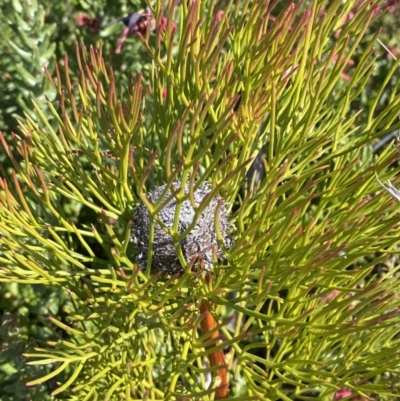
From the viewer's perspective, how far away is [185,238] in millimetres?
1009

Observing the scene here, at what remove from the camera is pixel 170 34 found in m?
0.92

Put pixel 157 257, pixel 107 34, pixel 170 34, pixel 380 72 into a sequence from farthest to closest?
pixel 380 72
pixel 107 34
pixel 157 257
pixel 170 34

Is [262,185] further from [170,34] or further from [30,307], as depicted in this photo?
[30,307]

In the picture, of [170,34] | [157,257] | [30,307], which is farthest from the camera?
[30,307]

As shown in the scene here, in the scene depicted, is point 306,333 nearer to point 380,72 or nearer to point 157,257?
point 157,257

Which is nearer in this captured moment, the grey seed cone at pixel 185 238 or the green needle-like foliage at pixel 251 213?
the green needle-like foliage at pixel 251 213

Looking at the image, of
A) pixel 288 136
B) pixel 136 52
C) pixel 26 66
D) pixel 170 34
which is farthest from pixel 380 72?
pixel 170 34

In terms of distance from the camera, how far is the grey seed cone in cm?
100

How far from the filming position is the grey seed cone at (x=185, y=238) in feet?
3.30

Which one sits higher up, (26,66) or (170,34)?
(170,34)

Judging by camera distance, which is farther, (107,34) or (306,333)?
(107,34)

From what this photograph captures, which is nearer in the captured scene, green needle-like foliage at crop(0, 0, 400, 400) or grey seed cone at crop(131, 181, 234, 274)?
green needle-like foliage at crop(0, 0, 400, 400)

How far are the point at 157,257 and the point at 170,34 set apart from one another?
0.37 m

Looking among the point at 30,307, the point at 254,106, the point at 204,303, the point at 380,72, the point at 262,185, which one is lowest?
the point at 30,307
